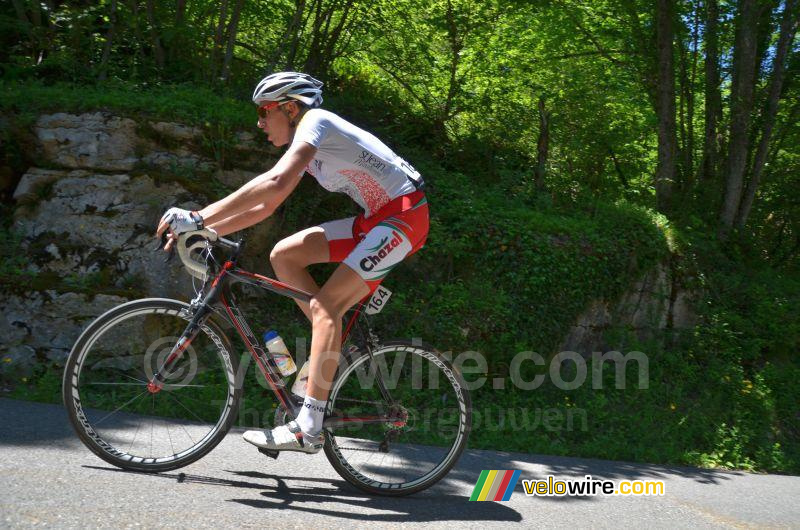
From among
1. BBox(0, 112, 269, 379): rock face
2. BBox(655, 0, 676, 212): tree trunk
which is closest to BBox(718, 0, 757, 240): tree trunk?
BBox(655, 0, 676, 212): tree trunk

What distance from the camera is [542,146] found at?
10.7 meters

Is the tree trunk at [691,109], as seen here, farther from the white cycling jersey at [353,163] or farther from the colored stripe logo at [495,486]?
the white cycling jersey at [353,163]

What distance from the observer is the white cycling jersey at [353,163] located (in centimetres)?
394

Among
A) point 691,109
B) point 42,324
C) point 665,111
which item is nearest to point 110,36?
point 42,324

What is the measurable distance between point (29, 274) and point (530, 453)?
459cm

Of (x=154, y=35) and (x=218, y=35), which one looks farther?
(x=218, y=35)

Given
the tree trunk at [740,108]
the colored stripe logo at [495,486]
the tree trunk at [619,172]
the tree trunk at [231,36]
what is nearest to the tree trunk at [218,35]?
the tree trunk at [231,36]

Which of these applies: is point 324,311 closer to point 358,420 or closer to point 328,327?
point 328,327

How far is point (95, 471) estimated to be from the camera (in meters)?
3.84

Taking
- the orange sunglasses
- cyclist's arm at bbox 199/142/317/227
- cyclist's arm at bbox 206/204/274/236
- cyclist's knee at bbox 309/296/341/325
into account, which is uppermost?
the orange sunglasses

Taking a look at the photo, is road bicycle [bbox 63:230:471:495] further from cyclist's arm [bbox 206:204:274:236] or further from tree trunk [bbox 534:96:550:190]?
tree trunk [bbox 534:96:550:190]

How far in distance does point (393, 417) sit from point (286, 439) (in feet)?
2.42

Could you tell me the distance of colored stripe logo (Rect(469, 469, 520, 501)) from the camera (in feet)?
14.3

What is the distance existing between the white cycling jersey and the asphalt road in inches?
65.0
